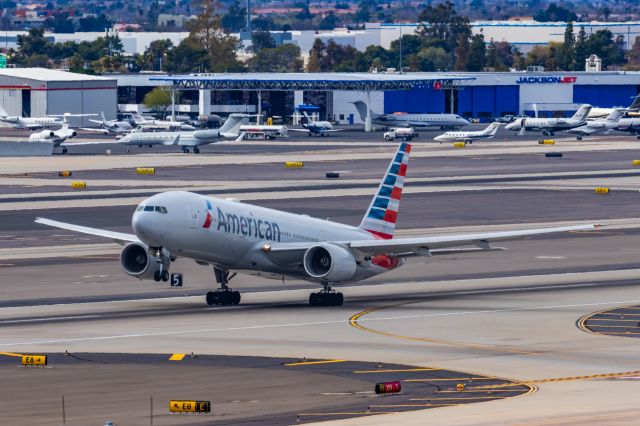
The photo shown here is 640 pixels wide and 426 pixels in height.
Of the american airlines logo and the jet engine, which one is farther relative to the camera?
the jet engine

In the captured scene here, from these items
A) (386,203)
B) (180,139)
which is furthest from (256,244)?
(180,139)

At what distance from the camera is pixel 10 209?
355 feet

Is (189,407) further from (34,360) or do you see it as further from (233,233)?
(233,233)

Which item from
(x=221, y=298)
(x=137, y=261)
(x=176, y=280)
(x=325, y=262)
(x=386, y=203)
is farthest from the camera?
(x=386, y=203)

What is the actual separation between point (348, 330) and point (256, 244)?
697 centimetres

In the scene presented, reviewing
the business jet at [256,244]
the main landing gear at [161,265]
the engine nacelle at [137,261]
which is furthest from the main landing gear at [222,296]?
the main landing gear at [161,265]

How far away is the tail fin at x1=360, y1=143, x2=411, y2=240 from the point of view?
63.5m

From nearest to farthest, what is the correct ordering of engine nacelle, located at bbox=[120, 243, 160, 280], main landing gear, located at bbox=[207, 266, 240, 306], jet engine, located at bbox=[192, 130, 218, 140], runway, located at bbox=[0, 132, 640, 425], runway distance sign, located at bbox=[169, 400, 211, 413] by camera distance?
runway distance sign, located at bbox=[169, 400, 211, 413]
runway, located at bbox=[0, 132, 640, 425]
engine nacelle, located at bbox=[120, 243, 160, 280]
main landing gear, located at bbox=[207, 266, 240, 306]
jet engine, located at bbox=[192, 130, 218, 140]

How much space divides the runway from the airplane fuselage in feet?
6.31

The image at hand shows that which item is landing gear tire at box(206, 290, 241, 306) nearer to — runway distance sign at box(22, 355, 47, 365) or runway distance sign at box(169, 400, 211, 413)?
runway distance sign at box(22, 355, 47, 365)

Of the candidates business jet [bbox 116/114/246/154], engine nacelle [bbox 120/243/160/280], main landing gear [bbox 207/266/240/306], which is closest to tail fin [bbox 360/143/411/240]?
main landing gear [bbox 207/266/240/306]

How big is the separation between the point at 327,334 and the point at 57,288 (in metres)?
18.6

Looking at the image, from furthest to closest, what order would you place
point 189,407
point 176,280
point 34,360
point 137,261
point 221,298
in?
point 221,298 < point 137,261 < point 176,280 < point 34,360 < point 189,407

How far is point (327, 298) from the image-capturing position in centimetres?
6053
